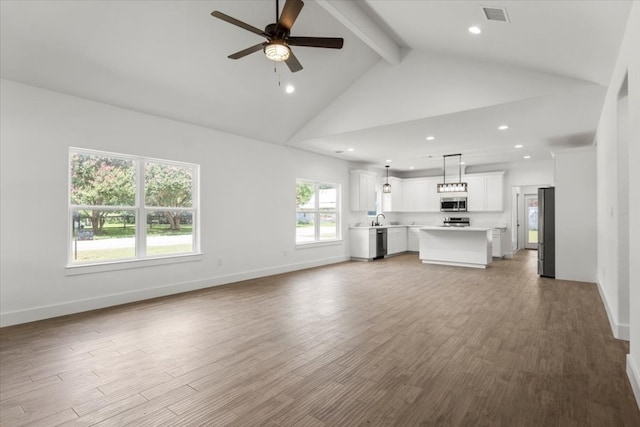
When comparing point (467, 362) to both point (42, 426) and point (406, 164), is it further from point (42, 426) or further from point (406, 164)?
point (406, 164)

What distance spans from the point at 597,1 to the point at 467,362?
3035 millimetres

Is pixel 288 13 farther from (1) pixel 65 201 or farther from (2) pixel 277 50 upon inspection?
(1) pixel 65 201

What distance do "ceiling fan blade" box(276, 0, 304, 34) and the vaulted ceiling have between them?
913 mm

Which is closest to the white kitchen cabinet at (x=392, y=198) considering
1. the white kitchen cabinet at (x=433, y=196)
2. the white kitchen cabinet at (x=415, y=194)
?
the white kitchen cabinet at (x=415, y=194)

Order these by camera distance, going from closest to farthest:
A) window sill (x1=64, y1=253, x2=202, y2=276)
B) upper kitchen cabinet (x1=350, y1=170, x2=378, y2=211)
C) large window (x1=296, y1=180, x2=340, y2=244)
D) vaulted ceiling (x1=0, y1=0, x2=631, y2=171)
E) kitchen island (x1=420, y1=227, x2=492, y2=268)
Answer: vaulted ceiling (x1=0, y1=0, x2=631, y2=171) < window sill (x1=64, y1=253, x2=202, y2=276) < kitchen island (x1=420, y1=227, x2=492, y2=268) < large window (x1=296, y1=180, x2=340, y2=244) < upper kitchen cabinet (x1=350, y1=170, x2=378, y2=211)

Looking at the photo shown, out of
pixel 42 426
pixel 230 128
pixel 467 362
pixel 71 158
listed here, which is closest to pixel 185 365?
pixel 42 426

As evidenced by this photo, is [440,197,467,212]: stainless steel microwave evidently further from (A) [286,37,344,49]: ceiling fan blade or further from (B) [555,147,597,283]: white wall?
(A) [286,37,344,49]: ceiling fan blade

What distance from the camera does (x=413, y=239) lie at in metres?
11.1

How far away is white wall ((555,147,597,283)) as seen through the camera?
5984 millimetres

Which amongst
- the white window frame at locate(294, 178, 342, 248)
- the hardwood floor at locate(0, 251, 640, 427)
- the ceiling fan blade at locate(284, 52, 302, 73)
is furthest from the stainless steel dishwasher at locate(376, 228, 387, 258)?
the ceiling fan blade at locate(284, 52, 302, 73)

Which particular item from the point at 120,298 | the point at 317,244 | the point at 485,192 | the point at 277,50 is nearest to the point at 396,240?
the point at 485,192

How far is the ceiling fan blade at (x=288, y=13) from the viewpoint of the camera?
2701 millimetres

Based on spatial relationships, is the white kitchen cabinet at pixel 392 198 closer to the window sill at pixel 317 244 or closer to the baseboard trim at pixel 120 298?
the window sill at pixel 317 244

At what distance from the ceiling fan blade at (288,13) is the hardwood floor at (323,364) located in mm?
2897
